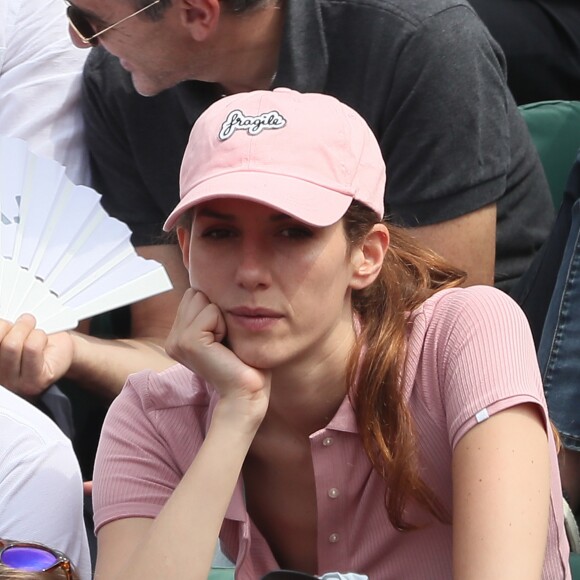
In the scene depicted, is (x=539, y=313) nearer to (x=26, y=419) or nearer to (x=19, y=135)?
(x=26, y=419)

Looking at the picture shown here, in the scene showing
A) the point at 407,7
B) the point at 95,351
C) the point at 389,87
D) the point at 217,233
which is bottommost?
the point at 95,351

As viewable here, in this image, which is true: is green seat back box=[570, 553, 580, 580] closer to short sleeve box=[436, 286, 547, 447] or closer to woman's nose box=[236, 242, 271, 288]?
short sleeve box=[436, 286, 547, 447]

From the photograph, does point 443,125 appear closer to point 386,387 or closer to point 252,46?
point 252,46

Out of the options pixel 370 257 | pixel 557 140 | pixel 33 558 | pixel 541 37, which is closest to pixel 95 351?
pixel 370 257

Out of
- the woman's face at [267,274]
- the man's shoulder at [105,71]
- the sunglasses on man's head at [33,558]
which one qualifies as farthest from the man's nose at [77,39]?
the sunglasses on man's head at [33,558]

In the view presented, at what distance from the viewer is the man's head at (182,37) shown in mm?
2803

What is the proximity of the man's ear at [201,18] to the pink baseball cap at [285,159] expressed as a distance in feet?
2.96

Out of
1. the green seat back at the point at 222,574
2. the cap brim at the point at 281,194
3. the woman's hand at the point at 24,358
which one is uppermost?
the cap brim at the point at 281,194

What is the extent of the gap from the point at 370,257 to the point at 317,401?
0.25m

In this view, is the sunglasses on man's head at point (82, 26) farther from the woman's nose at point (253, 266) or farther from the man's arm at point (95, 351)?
the woman's nose at point (253, 266)

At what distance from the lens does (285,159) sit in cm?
187

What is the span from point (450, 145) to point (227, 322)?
0.96 metres

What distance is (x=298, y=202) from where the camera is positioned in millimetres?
1826

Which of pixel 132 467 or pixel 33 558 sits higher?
pixel 33 558
